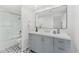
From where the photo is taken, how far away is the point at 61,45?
131 centimetres

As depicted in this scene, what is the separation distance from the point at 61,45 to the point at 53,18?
79cm

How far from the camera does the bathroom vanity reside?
1254 mm

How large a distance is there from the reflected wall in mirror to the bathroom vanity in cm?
31

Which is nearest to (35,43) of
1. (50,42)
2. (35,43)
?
(35,43)

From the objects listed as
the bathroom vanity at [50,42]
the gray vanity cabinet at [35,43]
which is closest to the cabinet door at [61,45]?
the bathroom vanity at [50,42]

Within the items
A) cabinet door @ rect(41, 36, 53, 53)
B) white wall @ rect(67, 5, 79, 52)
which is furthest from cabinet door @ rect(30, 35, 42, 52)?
white wall @ rect(67, 5, 79, 52)

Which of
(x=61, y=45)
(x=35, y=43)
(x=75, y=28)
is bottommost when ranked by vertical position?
(x=35, y=43)

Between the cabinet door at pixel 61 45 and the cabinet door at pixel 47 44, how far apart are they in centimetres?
13

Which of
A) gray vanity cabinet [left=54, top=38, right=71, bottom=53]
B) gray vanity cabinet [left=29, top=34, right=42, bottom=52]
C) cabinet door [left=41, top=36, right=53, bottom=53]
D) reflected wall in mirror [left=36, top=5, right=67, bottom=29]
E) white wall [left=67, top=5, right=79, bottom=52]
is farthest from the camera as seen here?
gray vanity cabinet [left=29, top=34, right=42, bottom=52]

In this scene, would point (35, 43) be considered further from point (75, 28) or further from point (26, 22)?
point (75, 28)

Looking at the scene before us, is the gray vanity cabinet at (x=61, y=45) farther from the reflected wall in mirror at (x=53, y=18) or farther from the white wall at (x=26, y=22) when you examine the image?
the white wall at (x=26, y=22)

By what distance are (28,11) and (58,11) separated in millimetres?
838

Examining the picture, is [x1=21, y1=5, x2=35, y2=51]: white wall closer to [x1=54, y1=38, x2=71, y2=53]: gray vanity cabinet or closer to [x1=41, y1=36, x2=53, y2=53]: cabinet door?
[x1=41, y1=36, x2=53, y2=53]: cabinet door
